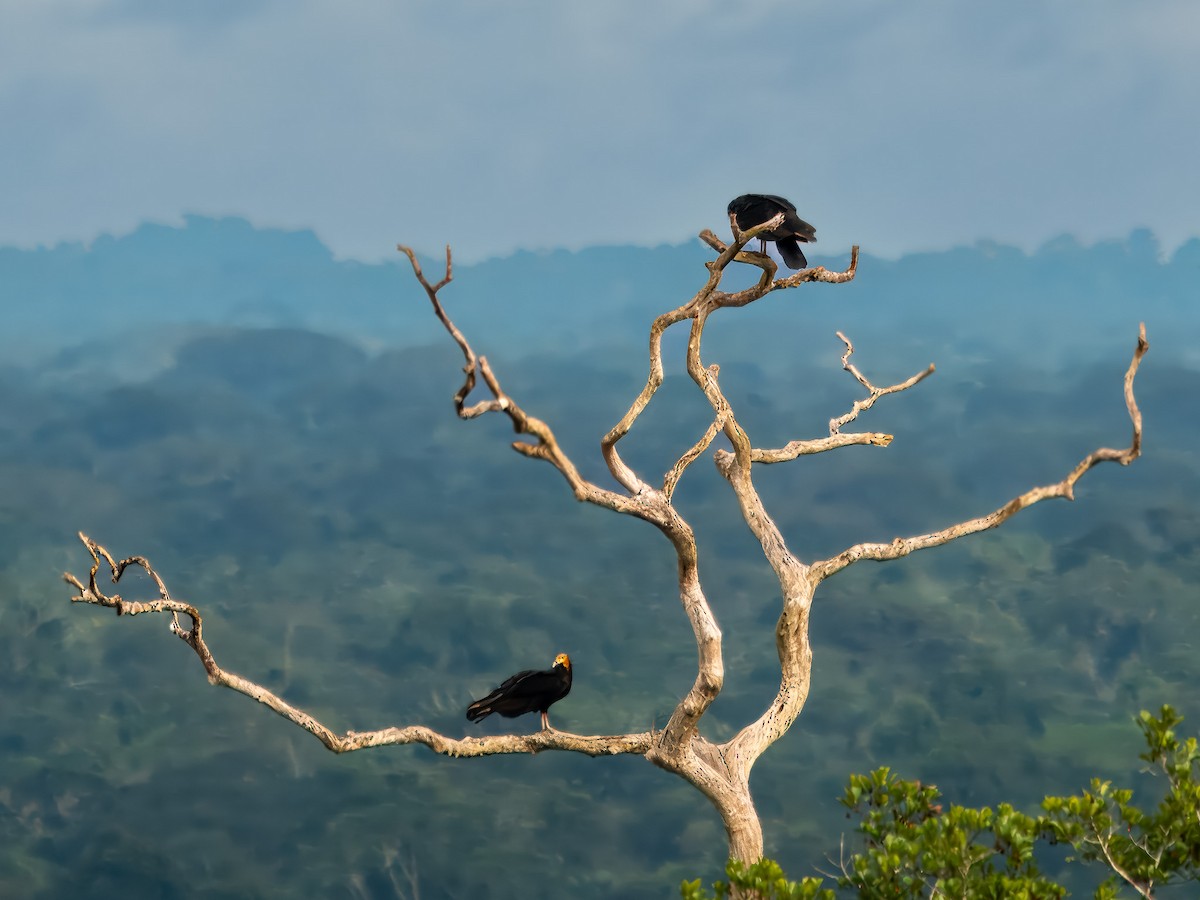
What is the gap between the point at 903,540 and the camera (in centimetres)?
903

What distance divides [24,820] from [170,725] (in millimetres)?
4443

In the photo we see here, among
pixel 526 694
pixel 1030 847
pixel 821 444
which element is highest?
pixel 821 444

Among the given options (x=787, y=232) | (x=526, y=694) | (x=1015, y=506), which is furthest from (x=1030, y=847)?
(x=787, y=232)

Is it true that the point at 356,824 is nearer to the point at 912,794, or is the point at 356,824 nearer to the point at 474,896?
the point at 474,896

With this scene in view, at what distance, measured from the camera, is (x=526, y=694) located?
9.42 meters

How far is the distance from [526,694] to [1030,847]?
3.56m

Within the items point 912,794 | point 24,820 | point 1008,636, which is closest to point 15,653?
point 24,820

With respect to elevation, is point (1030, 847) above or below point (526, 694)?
below

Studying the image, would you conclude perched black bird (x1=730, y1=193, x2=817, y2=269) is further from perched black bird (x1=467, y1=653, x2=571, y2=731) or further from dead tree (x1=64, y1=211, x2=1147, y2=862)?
perched black bird (x1=467, y1=653, x2=571, y2=731)

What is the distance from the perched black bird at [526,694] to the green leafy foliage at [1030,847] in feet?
8.45

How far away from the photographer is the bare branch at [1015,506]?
8.02 meters

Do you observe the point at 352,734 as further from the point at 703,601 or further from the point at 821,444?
the point at 821,444

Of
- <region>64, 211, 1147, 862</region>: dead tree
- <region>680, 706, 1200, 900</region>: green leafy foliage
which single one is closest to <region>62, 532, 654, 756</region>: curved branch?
<region>64, 211, 1147, 862</region>: dead tree

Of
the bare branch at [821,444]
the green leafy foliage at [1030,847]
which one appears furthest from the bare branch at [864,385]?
the green leafy foliage at [1030,847]
